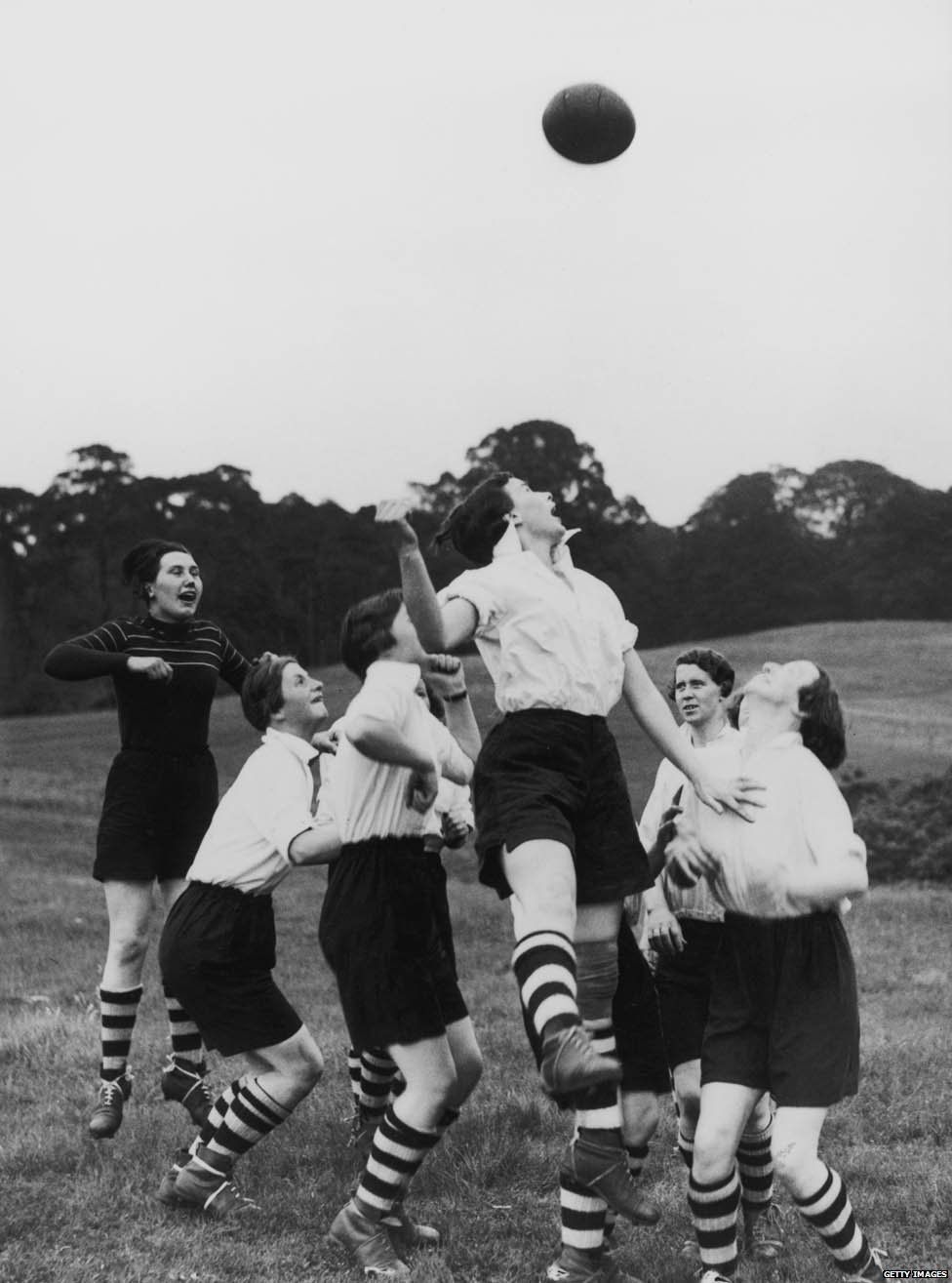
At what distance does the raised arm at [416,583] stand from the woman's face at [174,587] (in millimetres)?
2090

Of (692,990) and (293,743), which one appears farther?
(293,743)

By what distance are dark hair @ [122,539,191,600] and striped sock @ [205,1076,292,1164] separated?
2.17 meters

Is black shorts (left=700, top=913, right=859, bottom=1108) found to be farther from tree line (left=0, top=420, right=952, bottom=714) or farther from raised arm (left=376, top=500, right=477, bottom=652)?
tree line (left=0, top=420, right=952, bottom=714)

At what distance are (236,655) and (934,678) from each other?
12.1 m

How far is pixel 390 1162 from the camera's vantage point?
149 inches

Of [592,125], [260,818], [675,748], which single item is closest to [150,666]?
[260,818]

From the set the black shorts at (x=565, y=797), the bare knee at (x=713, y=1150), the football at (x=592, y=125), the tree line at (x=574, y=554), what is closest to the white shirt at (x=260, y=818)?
the black shorts at (x=565, y=797)

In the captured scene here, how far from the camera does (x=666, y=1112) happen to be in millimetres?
5566

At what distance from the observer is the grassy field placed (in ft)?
13.0

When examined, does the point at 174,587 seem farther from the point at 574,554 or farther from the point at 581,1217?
the point at 574,554

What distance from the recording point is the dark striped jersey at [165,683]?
542 cm

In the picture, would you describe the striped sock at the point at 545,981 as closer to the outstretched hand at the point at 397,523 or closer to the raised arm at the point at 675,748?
the raised arm at the point at 675,748

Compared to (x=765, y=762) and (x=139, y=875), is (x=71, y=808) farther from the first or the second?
(x=765, y=762)

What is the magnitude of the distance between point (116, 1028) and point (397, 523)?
2816mm
